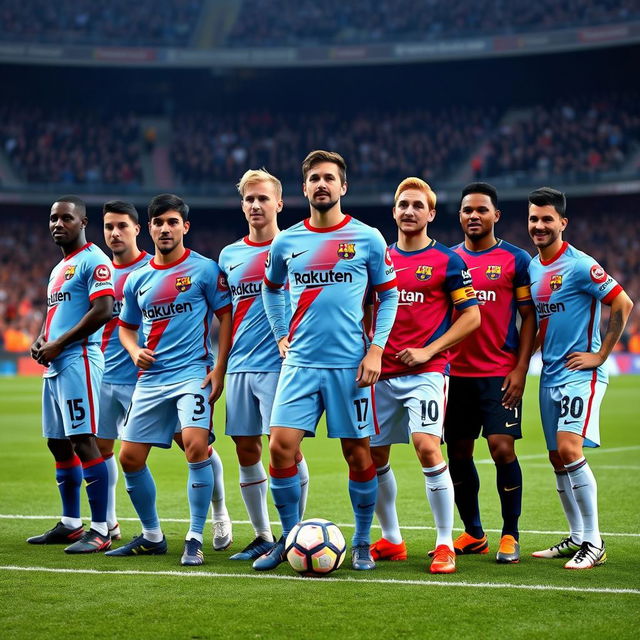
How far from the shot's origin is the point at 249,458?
23.0ft

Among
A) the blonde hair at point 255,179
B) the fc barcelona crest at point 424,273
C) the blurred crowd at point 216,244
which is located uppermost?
the blurred crowd at point 216,244

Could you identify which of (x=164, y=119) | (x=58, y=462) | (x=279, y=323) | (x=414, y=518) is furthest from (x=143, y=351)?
(x=164, y=119)

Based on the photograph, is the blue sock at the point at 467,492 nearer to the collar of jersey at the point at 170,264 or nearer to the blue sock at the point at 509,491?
the blue sock at the point at 509,491

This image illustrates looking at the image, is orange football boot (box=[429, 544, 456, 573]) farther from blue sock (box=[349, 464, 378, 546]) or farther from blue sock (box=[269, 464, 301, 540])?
blue sock (box=[269, 464, 301, 540])

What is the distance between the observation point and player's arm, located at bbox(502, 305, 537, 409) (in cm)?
677

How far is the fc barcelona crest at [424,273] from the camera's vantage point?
664 centimetres

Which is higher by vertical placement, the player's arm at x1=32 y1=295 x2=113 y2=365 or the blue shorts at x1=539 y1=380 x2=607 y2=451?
the player's arm at x1=32 y1=295 x2=113 y2=365

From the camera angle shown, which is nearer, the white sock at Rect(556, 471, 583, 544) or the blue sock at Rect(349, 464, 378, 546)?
the blue sock at Rect(349, 464, 378, 546)

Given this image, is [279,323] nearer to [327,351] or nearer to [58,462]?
[327,351]

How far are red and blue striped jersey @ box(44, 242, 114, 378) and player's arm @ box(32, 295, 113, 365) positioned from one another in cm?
8

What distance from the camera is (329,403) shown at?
6.29 m

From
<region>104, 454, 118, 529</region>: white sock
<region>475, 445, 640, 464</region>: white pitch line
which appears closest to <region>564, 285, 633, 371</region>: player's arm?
<region>104, 454, 118, 529</region>: white sock

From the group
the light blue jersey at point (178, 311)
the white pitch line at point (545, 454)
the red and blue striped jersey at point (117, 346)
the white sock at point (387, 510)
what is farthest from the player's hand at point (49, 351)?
the white pitch line at point (545, 454)

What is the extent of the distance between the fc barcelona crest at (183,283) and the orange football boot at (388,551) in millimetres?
2060
